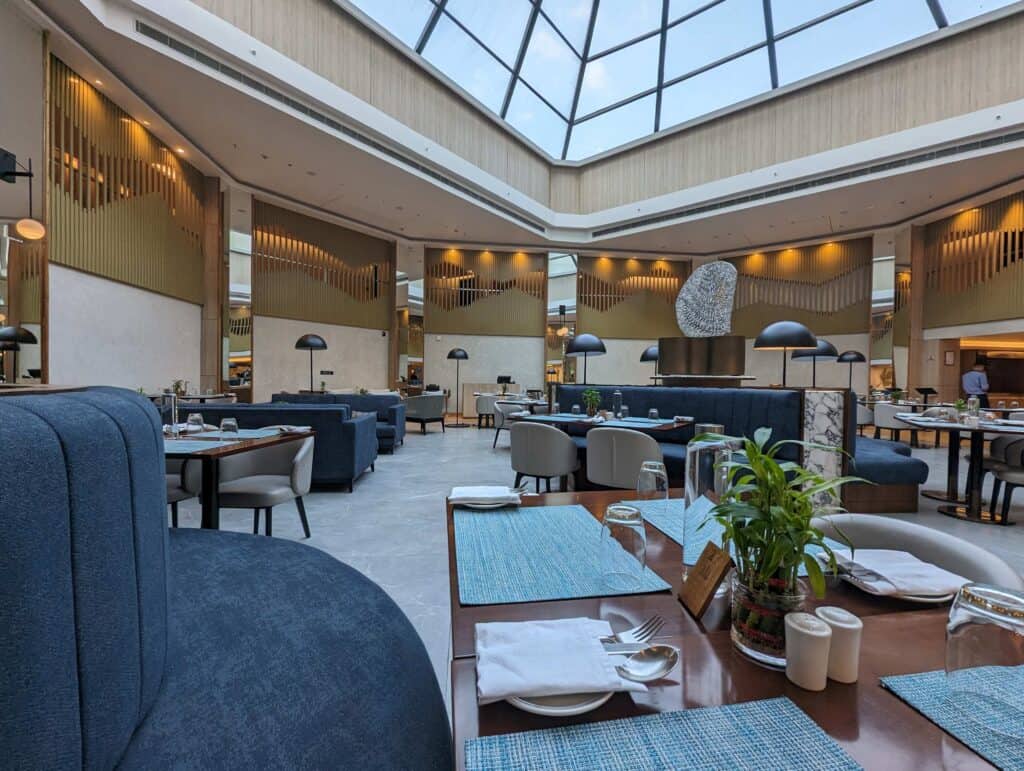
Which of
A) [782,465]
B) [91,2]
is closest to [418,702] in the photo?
[782,465]

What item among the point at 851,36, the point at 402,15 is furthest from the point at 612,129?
the point at 402,15

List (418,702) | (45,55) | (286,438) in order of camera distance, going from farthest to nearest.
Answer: (45,55)
(286,438)
(418,702)

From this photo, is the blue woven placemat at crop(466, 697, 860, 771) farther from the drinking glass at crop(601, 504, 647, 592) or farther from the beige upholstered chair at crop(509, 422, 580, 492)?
the beige upholstered chair at crop(509, 422, 580, 492)

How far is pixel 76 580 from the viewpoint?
0.74 metres

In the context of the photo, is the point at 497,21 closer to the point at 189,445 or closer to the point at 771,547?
the point at 189,445

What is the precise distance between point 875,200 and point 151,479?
12920 mm

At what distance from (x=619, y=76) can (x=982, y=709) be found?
576 inches

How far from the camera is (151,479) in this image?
3.26 feet

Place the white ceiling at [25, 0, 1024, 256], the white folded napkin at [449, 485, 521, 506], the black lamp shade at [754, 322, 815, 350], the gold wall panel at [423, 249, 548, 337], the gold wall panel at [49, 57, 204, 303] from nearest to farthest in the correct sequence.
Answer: the white folded napkin at [449, 485, 521, 506] → the black lamp shade at [754, 322, 815, 350] → the gold wall panel at [49, 57, 204, 303] → the white ceiling at [25, 0, 1024, 256] → the gold wall panel at [423, 249, 548, 337]

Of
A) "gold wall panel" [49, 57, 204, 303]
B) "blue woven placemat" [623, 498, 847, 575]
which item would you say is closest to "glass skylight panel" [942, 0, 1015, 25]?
"blue woven placemat" [623, 498, 847, 575]

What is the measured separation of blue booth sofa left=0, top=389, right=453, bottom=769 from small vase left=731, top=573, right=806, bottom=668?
610mm

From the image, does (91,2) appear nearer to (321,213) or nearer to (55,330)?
(55,330)

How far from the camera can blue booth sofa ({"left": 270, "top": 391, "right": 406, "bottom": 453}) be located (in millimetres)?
7496

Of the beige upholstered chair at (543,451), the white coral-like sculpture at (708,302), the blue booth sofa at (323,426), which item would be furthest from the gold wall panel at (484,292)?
the beige upholstered chair at (543,451)
